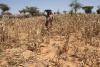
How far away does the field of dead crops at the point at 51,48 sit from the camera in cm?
592

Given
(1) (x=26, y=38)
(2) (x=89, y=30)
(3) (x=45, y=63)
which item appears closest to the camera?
(3) (x=45, y=63)

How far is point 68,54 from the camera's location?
21.5 feet

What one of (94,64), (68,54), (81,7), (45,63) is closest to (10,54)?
(45,63)

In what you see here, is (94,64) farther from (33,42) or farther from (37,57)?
(33,42)

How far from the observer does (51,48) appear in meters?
6.89

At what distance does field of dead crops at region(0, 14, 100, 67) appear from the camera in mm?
5918

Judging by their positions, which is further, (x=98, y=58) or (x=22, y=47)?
(x=22, y=47)

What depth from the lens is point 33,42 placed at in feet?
23.3

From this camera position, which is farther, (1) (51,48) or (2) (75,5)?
(2) (75,5)

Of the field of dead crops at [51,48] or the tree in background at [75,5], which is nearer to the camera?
the field of dead crops at [51,48]

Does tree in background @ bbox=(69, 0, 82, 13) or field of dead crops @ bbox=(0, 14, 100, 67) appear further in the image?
tree in background @ bbox=(69, 0, 82, 13)

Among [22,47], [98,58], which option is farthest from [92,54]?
[22,47]

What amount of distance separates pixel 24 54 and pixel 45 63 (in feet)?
2.47

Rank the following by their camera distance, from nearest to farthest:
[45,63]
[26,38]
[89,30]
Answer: [45,63]
[26,38]
[89,30]
